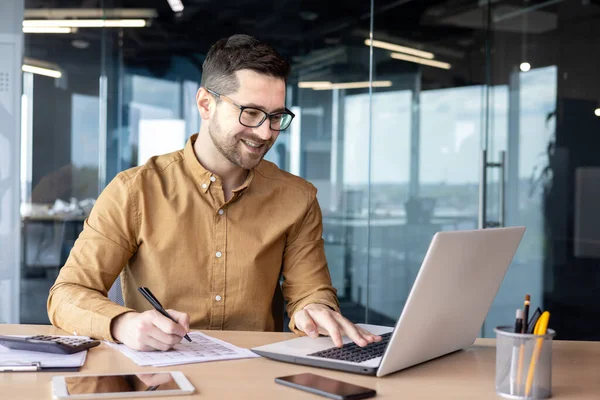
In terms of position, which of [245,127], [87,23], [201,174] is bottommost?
[201,174]

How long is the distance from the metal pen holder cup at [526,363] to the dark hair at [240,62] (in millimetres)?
997

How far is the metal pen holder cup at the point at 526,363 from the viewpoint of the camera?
1.18 meters

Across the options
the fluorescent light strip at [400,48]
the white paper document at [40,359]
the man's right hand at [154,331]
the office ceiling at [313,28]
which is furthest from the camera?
the fluorescent light strip at [400,48]

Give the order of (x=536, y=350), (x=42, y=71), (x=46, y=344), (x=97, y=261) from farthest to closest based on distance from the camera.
→ (x=42, y=71) < (x=97, y=261) < (x=46, y=344) < (x=536, y=350)

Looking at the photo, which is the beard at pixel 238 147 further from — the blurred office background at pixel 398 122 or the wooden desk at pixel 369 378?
the blurred office background at pixel 398 122

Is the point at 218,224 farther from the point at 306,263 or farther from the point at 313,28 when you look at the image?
the point at 313,28

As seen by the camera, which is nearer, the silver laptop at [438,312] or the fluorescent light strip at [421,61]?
the silver laptop at [438,312]

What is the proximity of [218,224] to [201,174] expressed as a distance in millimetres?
145

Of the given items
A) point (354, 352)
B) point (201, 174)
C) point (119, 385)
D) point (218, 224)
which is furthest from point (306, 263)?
point (119, 385)

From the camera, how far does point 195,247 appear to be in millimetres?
1980

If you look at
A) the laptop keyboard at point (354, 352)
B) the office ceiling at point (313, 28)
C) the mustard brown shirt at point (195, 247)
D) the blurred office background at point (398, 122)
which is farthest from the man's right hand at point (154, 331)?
the office ceiling at point (313, 28)

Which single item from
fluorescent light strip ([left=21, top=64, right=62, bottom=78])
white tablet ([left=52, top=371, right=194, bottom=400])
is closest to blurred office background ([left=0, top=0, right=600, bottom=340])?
fluorescent light strip ([left=21, top=64, right=62, bottom=78])

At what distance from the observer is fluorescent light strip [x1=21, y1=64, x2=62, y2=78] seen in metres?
3.78

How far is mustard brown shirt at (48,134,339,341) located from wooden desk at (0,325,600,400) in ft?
1.30
